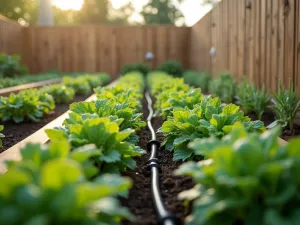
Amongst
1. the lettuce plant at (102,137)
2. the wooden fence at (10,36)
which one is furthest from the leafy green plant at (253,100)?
the wooden fence at (10,36)

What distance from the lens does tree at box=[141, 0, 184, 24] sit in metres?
31.3

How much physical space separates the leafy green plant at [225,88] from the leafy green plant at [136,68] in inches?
266

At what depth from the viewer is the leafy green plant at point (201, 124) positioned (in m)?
2.56

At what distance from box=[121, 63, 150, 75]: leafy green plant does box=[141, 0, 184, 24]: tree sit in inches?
713

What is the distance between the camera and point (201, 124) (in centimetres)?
266

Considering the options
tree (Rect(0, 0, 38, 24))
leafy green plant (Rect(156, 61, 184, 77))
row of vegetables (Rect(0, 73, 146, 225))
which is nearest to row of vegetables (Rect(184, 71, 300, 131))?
row of vegetables (Rect(0, 73, 146, 225))

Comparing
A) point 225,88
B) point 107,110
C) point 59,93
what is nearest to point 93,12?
point 59,93

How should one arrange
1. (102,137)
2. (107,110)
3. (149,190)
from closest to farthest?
(102,137) → (149,190) → (107,110)

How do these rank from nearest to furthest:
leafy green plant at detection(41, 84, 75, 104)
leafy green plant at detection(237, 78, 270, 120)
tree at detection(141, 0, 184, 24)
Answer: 1. leafy green plant at detection(237, 78, 270, 120)
2. leafy green plant at detection(41, 84, 75, 104)
3. tree at detection(141, 0, 184, 24)

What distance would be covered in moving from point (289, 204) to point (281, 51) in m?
3.58

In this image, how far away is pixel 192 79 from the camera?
9758 mm

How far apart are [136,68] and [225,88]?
7.55 meters

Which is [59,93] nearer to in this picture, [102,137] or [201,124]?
[201,124]

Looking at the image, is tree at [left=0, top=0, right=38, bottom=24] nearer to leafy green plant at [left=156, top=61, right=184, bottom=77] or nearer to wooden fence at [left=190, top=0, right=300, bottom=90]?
leafy green plant at [left=156, top=61, right=184, bottom=77]
